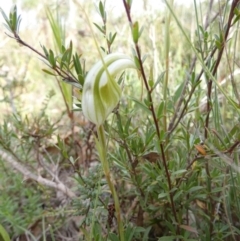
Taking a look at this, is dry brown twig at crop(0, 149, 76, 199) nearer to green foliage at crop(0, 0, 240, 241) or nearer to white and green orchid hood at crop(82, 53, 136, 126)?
green foliage at crop(0, 0, 240, 241)

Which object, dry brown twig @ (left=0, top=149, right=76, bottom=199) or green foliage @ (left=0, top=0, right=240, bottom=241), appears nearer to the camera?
green foliage @ (left=0, top=0, right=240, bottom=241)

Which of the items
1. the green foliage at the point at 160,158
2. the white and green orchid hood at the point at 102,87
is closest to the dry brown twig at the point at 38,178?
the green foliage at the point at 160,158

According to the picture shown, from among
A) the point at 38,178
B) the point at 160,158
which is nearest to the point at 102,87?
the point at 160,158

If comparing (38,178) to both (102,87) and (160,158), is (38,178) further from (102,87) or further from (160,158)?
(102,87)

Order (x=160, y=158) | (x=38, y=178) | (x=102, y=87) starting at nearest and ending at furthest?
1. (x=102, y=87)
2. (x=160, y=158)
3. (x=38, y=178)

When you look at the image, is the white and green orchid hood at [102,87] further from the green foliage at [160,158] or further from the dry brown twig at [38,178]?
the dry brown twig at [38,178]

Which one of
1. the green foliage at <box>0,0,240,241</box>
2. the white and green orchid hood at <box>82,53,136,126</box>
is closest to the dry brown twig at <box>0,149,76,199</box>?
the green foliage at <box>0,0,240,241</box>

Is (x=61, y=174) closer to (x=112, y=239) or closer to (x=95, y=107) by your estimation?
(x=112, y=239)

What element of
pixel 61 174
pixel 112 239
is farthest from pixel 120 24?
pixel 112 239
